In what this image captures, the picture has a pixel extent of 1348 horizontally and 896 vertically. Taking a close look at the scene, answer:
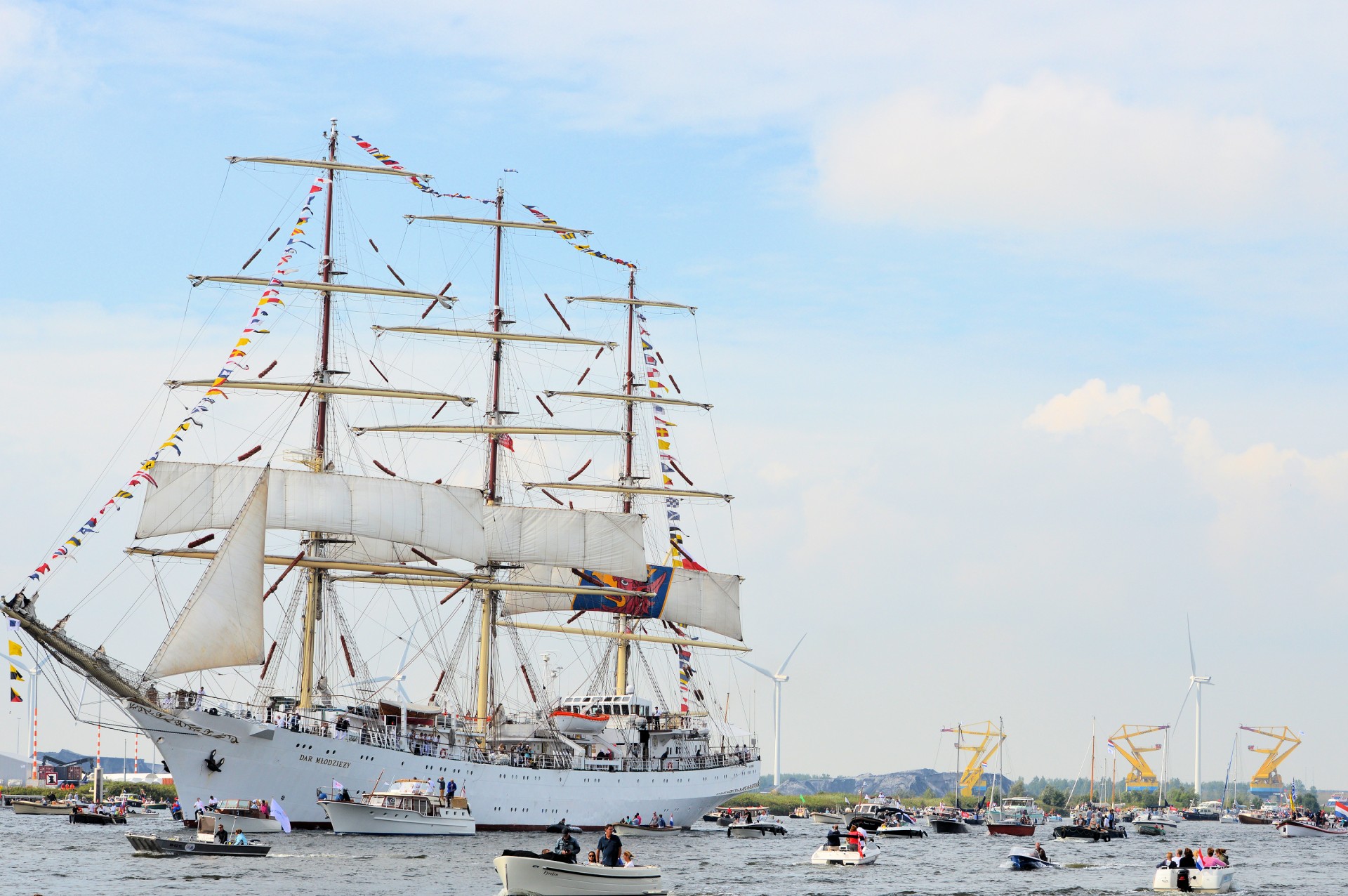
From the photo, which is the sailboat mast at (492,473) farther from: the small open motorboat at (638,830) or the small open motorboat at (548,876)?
the small open motorboat at (548,876)

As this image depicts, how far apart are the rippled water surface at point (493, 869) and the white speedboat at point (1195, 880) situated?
7.92 feet

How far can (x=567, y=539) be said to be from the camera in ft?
377

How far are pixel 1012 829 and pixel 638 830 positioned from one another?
1705 inches

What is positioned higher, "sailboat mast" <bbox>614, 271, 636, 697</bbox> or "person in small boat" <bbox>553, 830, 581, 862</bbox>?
"sailboat mast" <bbox>614, 271, 636, 697</bbox>

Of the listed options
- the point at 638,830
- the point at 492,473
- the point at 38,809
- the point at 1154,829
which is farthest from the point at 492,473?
the point at 1154,829

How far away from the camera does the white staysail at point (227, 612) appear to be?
77.5m

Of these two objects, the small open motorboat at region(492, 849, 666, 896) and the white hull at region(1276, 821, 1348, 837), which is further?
the white hull at region(1276, 821, 1348, 837)

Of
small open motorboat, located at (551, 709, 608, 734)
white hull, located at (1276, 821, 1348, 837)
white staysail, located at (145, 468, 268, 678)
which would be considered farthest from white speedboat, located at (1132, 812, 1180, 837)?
white staysail, located at (145, 468, 268, 678)

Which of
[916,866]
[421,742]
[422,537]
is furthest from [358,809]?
[916,866]

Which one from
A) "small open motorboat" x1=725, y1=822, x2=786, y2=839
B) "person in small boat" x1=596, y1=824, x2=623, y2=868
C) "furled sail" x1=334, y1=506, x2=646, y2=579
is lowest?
"small open motorboat" x1=725, y1=822, x2=786, y2=839

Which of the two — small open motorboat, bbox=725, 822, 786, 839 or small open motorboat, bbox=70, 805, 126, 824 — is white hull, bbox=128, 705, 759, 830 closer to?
small open motorboat, bbox=725, 822, 786, 839

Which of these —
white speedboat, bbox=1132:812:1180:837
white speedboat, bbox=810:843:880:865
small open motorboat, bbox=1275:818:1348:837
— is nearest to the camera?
white speedboat, bbox=810:843:880:865

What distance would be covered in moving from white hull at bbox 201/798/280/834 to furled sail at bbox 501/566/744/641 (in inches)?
1425

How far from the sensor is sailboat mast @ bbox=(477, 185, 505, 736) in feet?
368
